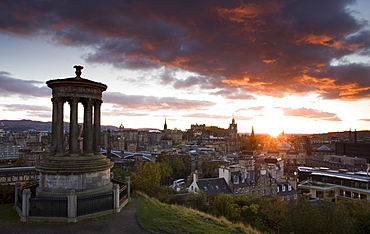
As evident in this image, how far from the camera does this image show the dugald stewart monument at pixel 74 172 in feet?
46.0

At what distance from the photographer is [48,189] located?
15.9 metres

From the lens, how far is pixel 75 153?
1698cm

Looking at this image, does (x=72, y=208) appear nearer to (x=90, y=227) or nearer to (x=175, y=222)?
(x=90, y=227)

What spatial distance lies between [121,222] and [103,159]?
4995 mm

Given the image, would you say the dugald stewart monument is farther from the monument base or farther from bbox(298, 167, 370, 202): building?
bbox(298, 167, 370, 202): building

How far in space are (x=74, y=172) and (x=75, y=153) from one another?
64.8 inches

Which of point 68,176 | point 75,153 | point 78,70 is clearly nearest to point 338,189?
point 75,153

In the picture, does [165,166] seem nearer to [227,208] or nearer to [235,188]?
[235,188]

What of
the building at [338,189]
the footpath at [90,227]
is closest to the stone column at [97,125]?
the footpath at [90,227]

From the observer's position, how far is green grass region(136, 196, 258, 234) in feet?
43.1

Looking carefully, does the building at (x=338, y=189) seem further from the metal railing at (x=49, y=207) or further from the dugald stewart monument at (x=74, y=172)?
the metal railing at (x=49, y=207)

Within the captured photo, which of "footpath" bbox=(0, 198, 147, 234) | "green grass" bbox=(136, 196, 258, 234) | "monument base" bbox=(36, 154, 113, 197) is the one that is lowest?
"green grass" bbox=(136, 196, 258, 234)

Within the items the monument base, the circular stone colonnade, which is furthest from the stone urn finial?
the monument base

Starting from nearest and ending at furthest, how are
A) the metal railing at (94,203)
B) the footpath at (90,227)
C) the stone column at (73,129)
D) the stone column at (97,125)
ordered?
the footpath at (90,227), the metal railing at (94,203), the stone column at (73,129), the stone column at (97,125)
